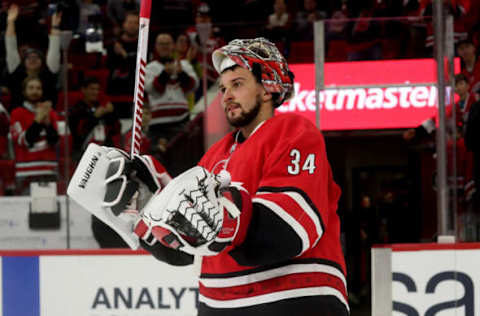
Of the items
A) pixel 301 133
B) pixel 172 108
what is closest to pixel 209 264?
pixel 301 133

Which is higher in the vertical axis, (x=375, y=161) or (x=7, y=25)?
(x=7, y=25)

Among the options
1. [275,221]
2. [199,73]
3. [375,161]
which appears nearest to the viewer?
[275,221]

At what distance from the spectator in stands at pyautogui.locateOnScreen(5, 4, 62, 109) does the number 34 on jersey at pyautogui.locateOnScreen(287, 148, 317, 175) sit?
98.9 inches

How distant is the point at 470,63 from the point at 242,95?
2.03 metres

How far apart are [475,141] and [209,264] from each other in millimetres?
1992

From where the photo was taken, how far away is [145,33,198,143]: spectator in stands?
12.4ft

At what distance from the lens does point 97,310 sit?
288 cm

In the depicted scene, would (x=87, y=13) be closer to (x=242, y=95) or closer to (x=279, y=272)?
(x=242, y=95)

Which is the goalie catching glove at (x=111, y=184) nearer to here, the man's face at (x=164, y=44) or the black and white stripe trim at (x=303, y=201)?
the black and white stripe trim at (x=303, y=201)

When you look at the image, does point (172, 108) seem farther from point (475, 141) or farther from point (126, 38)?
point (475, 141)

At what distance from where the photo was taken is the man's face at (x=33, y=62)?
4.05 meters

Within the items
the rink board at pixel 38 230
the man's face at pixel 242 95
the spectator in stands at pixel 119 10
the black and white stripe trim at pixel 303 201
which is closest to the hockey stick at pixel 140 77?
the man's face at pixel 242 95

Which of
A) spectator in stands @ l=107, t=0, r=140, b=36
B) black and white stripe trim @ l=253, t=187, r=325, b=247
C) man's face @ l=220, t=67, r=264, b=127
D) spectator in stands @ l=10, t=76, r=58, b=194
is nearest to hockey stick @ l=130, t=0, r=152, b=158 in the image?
man's face @ l=220, t=67, r=264, b=127

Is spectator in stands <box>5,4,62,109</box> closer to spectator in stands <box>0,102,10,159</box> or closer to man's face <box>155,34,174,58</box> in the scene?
spectator in stands <box>0,102,10,159</box>
